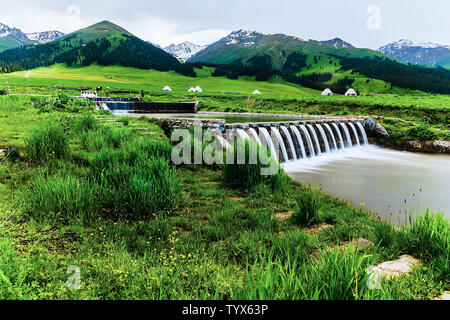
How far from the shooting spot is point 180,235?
4762mm

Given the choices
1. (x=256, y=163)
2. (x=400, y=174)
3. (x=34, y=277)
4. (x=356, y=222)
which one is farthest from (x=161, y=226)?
(x=400, y=174)

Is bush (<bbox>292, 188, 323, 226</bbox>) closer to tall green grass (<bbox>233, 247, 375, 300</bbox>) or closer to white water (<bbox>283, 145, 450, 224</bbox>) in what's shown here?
tall green grass (<bbox>233, 247, 375, 300</bbox>)

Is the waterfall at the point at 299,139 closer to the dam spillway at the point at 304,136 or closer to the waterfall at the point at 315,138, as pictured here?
the dam spillway at the point at 304,136

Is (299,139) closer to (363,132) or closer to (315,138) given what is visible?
(315,138)

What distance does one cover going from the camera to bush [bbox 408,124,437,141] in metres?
21.2

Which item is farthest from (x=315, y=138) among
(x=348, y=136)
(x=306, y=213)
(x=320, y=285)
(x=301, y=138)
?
(x=320, y=285)

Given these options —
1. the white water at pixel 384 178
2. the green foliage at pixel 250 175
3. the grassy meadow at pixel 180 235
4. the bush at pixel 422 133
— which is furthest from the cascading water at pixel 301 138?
the grassy meadow at pixel 180 235

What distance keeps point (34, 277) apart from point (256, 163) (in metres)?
5.50

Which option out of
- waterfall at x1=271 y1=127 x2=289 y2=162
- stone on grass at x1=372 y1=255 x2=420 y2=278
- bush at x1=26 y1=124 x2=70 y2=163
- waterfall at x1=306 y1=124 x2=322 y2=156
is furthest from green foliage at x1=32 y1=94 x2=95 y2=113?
stone on grass at x1=372 y1=255 x2=420 y2=278

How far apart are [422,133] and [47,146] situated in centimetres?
2471

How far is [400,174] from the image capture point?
14344mm

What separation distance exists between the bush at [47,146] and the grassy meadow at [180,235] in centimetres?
3

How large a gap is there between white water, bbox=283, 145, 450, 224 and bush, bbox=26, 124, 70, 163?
9270mm
